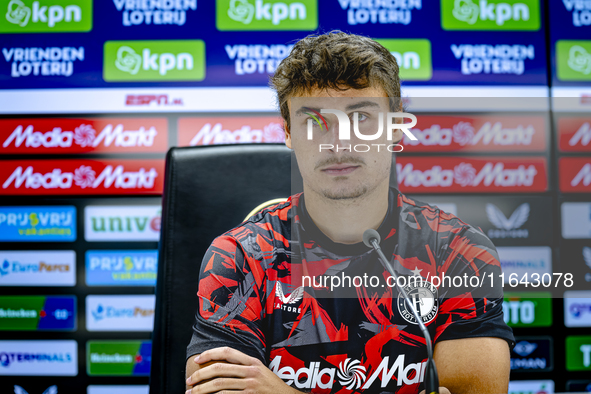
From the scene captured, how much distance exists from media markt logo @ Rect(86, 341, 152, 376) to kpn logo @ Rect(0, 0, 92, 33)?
4.25 feet

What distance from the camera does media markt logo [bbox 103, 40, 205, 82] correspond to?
1380 millimetres

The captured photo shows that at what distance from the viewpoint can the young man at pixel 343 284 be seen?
64 cm

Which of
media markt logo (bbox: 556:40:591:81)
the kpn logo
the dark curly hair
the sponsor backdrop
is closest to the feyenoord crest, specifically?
the dark curly hair

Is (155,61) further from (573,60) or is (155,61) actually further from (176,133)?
(573,60)

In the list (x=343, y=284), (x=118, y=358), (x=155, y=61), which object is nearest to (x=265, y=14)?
(x=155, y=61)

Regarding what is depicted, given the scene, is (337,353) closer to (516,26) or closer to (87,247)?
(87,247)

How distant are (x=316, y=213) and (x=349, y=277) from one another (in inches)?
5.9

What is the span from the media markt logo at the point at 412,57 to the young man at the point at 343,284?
72 cm

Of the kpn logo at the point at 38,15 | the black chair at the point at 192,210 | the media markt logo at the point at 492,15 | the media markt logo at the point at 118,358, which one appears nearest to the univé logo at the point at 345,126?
the black chair at the point at 192,210

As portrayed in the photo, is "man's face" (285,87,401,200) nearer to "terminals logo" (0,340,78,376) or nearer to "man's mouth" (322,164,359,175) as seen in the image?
"man's mouth" (322,164,359,175)

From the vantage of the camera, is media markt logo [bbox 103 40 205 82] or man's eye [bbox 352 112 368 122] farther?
media markt logo [bbox 103 40 205 82]

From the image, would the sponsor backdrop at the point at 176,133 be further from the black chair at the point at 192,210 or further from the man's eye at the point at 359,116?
the man's eye at the point at 359,116

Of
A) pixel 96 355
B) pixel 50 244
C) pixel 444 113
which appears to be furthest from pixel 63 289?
pixel 444 113

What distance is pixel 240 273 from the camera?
2.37ft
